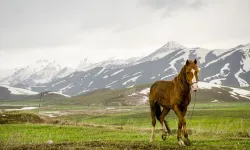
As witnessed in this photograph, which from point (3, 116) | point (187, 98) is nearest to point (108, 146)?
point (187, 98)

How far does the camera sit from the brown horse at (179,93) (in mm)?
15352

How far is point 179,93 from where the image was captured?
1611 cm

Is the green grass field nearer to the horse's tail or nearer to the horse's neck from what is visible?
the horse's tail

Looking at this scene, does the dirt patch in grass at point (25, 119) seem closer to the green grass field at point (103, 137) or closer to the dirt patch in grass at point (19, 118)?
the dirt patch in grass at point (19, 118)

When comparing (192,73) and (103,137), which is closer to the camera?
(192,73)

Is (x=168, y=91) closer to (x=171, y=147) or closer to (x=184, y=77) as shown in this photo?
(x=184, y=77)

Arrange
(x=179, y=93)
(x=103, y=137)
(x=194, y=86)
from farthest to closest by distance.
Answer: (x=103, y=137) < (x=179, y=93) < (x=194, y=86)

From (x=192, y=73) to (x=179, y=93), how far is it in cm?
142

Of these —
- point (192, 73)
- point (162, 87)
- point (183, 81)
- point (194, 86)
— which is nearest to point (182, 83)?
point (183, 81)

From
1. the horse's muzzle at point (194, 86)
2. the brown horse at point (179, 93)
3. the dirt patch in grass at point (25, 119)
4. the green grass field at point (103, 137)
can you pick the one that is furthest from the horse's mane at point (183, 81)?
the dirt patch in grass at point (25, 119)

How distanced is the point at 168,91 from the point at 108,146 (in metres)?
4.09

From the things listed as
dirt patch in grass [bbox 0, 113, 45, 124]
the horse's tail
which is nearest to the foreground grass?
the horse's tail

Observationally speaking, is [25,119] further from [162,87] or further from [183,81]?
[183,81]

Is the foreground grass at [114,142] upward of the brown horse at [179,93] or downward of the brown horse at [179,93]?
downward
